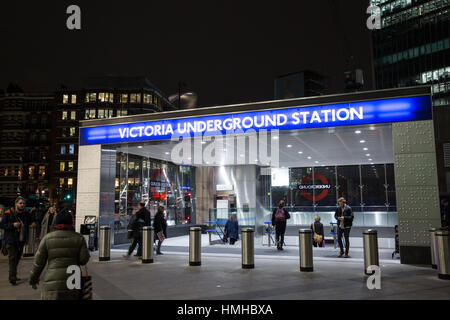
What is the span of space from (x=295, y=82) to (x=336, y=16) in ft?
61.7

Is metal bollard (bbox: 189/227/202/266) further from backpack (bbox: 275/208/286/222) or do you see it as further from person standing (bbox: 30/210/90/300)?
person standing (bbox: 30/210/90/300)

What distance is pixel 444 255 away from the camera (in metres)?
7.84

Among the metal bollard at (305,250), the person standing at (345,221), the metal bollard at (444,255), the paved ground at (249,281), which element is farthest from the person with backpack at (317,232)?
the metal bollard at (444,255)

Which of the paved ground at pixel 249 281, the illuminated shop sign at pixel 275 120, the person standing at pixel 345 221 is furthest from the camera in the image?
the person standing at pixel 345 221

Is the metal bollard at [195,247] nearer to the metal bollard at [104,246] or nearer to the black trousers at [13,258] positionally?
the metal bollard at [104,246]

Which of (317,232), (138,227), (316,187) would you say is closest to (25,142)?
(316,187)

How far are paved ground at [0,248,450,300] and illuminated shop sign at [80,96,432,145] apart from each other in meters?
3.93

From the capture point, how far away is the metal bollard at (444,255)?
7.80m

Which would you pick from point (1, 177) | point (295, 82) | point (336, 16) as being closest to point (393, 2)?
point (336, 16)

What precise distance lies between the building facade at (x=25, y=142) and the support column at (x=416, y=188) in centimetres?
6762

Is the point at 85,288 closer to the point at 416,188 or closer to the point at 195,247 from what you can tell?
the point at 195,247

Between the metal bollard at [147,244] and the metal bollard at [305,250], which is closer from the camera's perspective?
the metal bollard at [305,250]
